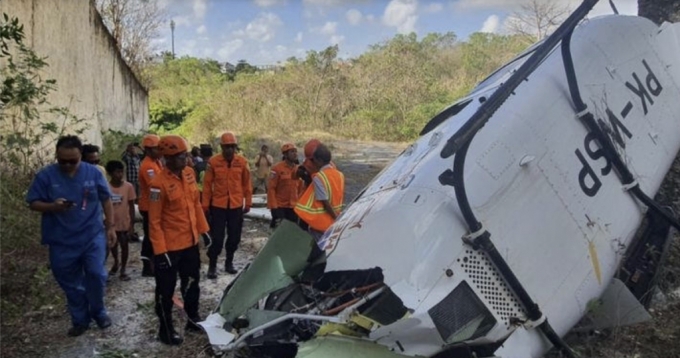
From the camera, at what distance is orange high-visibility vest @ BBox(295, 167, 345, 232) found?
189 inches

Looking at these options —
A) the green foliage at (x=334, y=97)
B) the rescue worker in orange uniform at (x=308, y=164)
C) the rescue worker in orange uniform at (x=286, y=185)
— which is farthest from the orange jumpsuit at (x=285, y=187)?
the green foliage at (x=334, y=97)

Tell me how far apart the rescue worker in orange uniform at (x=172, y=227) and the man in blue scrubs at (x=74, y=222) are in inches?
26.5

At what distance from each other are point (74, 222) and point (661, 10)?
5119mm

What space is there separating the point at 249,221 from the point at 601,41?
6.62 meters

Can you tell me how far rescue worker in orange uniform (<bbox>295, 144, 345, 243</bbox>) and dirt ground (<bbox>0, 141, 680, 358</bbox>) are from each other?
1.26 meters

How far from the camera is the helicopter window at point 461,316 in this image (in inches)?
114

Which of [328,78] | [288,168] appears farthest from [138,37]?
[288,168]

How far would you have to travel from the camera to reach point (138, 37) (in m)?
21.0

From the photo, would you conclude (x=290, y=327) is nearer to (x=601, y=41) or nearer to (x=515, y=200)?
(x=515, y=200)

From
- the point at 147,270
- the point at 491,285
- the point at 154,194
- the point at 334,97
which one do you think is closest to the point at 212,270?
the point at 147,270

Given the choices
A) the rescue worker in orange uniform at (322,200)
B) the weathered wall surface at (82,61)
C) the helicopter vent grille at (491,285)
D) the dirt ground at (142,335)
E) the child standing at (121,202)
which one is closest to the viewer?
the helicopter vent grille at (491,285)

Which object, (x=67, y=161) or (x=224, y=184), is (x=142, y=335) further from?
(x=224, y=184)

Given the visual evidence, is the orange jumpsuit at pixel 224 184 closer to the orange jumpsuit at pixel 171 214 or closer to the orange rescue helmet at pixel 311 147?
the orange rescue helmet at pixel 311 147

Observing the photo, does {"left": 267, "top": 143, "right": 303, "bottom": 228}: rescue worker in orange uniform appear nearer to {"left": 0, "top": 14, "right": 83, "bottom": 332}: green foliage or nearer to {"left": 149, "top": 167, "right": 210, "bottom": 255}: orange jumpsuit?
{"left": 0, "top": 14, "right": 83, "bottom": 332}: green foliage
